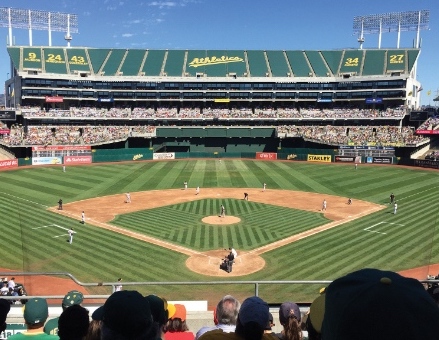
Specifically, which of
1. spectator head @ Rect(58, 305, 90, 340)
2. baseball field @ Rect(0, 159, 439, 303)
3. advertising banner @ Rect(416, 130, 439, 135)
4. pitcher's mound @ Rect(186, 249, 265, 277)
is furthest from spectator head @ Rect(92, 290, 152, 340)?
advertising banner @ Rect(416, 130, 439, 135)

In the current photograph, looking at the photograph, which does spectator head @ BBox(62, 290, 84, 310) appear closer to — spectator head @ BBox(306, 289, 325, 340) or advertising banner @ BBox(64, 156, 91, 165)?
spectator head @ BBox(306, 289, 325, 340)

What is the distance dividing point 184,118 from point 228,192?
42.5m

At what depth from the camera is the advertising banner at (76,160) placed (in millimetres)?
68000

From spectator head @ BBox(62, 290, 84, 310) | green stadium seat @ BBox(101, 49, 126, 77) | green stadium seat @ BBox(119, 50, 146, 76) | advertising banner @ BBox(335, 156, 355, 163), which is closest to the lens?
spectator head @ BBox(62, 290, 84, 310)

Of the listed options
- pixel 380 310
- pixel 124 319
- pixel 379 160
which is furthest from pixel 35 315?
pixel 379 160

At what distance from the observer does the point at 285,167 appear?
217ft

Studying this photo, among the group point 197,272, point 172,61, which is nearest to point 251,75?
point 172,61

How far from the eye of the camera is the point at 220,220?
109ft

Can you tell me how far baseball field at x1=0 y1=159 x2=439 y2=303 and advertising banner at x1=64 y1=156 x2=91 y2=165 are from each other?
475 inches

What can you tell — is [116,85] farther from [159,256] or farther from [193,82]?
[159,256]

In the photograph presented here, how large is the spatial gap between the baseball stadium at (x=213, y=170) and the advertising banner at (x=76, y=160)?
27 centimetres

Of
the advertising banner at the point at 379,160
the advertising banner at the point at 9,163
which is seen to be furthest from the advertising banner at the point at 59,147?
the advertising banner at the point at 379,160

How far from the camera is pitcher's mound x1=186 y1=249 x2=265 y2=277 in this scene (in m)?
22.4

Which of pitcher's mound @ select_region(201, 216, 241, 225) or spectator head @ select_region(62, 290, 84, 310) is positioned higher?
spectator head @ select_region(62, 290, 84, 310)
